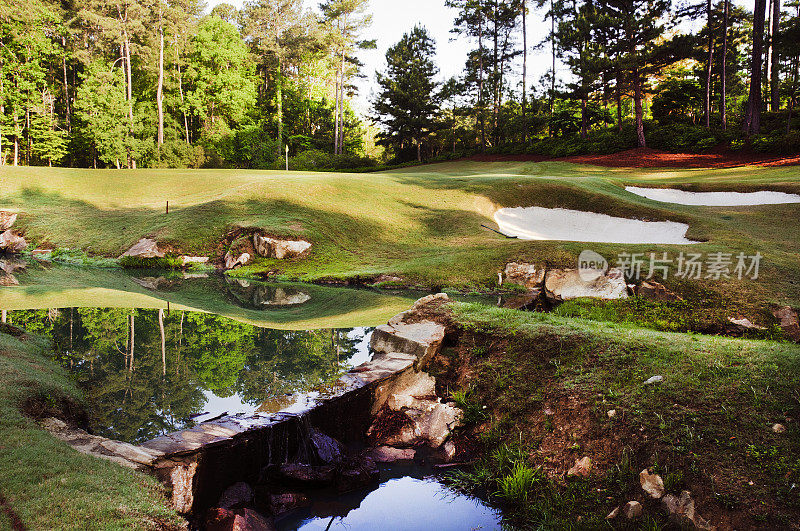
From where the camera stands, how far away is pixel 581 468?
15.2 ft

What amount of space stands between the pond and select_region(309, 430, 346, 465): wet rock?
41cm

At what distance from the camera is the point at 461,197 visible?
26000mm

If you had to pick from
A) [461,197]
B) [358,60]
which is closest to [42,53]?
[358,60]

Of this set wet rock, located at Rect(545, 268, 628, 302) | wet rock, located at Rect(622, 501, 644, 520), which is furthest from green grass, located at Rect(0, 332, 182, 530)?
wet rock, located at Rect(545, 268, 628, 302)

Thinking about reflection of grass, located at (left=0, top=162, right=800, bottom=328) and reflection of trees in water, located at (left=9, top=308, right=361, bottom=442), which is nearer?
reflection of trees in water, located at (left=9, top=308, right=361, bottom=442)

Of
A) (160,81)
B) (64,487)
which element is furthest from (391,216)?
(160,81)

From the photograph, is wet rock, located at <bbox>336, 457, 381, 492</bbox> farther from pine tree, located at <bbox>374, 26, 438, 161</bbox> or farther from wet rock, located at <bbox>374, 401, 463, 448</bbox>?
pine tree, located at <bbox>374, 26, 438, 161</bbox>

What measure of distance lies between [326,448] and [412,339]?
2.64 metres

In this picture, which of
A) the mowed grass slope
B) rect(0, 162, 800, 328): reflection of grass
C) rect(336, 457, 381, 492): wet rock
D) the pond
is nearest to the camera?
the pond

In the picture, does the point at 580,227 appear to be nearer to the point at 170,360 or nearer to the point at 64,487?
the point at 170,360

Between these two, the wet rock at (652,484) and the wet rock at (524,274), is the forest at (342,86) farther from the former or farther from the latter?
the wet rock at (652,484)

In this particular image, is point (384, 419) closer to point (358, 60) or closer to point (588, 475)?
point (588, 475)

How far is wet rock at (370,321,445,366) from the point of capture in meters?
7.53

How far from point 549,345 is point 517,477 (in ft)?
7.07
